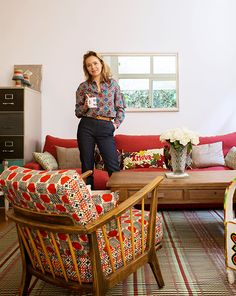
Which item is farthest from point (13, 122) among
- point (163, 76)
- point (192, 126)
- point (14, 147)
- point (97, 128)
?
point (192, 126)

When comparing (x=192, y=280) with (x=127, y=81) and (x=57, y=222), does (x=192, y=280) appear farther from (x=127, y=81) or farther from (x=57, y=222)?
(x=127, y=81)

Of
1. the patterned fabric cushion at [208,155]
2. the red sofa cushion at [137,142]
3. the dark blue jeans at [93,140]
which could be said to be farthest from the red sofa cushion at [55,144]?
the patterned fabric cushion at [208,155]

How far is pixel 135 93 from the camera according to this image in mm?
4219

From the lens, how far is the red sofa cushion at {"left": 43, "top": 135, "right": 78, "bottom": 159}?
154 inches

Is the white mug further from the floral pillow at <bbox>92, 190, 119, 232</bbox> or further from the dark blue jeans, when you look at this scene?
the floral pillow at <bbox>92, 190, 119, 232</bbox>

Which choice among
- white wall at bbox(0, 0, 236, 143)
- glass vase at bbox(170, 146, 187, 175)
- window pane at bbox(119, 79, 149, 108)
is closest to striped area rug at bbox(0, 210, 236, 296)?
glass vase at bbox(170, 146, 187, 175)

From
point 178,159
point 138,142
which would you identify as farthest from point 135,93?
point 178,159

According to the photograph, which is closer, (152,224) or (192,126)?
(152,224)

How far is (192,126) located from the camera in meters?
4.21

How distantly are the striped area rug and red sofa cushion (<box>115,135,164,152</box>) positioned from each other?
3.83 ft

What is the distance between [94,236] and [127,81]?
10.6 ft

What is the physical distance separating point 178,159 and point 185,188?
0.34 meters

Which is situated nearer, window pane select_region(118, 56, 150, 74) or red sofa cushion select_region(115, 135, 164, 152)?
red sofa cushion select_region(115, 135, 164, 152)

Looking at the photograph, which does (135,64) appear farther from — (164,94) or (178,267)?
(178,267)
